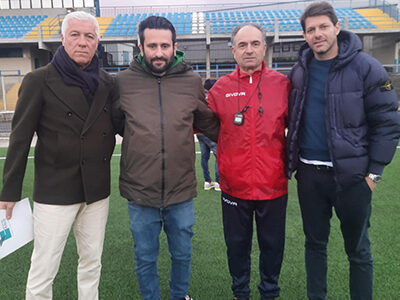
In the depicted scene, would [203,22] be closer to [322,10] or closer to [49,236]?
[322,10]

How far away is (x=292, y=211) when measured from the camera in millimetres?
4484

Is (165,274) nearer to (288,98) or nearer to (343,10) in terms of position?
(288,98)

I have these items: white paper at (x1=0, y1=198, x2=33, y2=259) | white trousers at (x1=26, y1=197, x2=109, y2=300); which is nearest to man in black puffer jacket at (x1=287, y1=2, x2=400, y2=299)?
white trousers at (x1=26, y1=197, x2=109, y2=300)

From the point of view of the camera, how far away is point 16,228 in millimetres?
2002

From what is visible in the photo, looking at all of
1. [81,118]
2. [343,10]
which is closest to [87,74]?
[81,118]

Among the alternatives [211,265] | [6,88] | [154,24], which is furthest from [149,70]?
[6,88]

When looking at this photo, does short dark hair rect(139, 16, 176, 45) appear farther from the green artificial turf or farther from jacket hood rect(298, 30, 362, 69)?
the green artificial turf

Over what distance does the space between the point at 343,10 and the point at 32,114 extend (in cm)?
2823

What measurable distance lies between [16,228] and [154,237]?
32.4 inches

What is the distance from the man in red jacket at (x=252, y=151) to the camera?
226 centimetres

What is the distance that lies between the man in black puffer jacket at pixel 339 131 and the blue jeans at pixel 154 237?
0.80 m

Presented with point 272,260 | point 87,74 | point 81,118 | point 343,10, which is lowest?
point 272,260

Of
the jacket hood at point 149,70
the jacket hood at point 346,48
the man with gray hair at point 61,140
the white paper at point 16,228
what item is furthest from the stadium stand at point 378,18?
the white paper at point 16,228

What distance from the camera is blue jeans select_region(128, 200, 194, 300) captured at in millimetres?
2230
